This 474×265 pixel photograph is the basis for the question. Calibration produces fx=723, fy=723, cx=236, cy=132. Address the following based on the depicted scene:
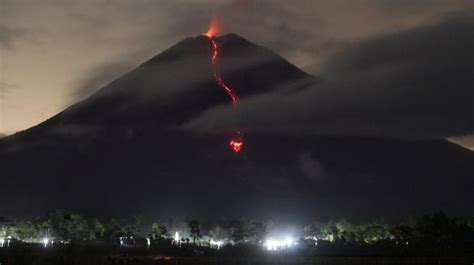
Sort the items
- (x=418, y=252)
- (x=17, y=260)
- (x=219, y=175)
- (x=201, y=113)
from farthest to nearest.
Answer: (x=201, y=113) < (x=219, y=175) < (x=418, y=252) < (x=17, y=260)

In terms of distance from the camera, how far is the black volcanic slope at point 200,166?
146 meters

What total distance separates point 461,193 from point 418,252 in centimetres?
12877

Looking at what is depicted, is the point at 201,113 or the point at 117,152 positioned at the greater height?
the point at 201,113

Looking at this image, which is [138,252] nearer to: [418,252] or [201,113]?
[418,252]

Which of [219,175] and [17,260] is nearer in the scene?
[17,260]

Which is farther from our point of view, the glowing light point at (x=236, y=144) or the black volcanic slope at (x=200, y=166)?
the glowing light point at (x=236, y=144)

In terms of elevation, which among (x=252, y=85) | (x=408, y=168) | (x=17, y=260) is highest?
(x=252, y=85)

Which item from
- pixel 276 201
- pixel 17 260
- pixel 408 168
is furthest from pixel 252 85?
pixel 17 260

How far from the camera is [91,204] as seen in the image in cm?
14500

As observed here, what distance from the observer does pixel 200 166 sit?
161 m

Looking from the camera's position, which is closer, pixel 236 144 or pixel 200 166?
pixel 200 166

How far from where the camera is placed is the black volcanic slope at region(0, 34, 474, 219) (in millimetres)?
146000

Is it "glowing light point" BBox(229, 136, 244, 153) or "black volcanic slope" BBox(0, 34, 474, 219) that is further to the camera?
"glowing light point" BBox(229, 136, 244, 153)

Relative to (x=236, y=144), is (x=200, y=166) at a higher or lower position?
lower
